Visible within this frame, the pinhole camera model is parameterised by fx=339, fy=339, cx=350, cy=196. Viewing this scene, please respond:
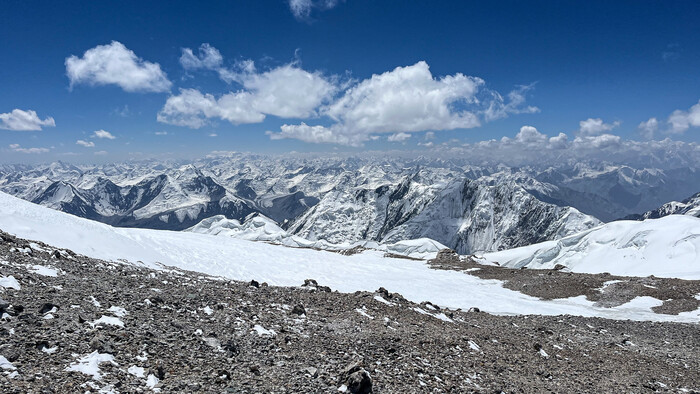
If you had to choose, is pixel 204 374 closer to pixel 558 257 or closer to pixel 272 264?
pixel 272 264

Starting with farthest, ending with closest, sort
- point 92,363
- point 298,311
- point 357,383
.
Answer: point 298,311
point 357,383
point 92,363

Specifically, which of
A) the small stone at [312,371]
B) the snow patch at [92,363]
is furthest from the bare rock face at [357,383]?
the snow patch at [92,363]

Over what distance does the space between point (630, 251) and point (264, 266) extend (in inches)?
3100

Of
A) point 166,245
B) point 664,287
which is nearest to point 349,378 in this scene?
point 166,245

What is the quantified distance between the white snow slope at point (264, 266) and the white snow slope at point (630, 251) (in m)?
27.9

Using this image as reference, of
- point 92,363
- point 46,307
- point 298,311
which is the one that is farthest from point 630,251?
point 46,307

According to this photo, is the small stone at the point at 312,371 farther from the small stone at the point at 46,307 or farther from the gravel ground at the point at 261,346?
the small stone at the point at 46,307

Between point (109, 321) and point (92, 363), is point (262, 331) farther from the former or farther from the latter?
point (92, 363)

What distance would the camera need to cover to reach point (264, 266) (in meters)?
34.2

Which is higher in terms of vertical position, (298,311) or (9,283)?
(9,283)

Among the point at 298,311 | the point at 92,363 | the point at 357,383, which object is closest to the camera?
the point at 92,363

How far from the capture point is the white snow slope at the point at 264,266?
22047 mm

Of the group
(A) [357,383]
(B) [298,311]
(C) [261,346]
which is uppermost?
(A) [357,383]

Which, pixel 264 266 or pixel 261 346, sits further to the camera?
pixel 264 266
